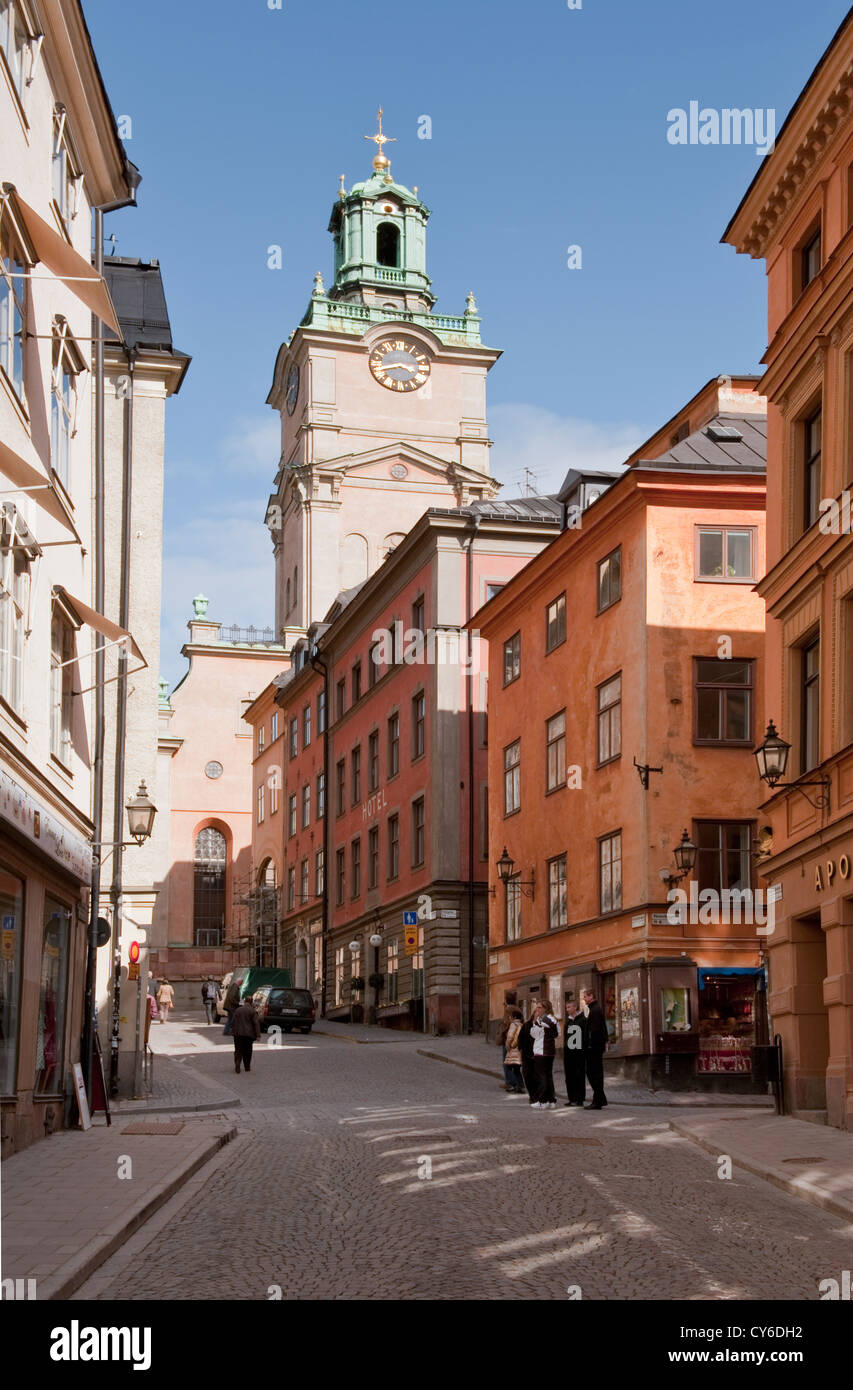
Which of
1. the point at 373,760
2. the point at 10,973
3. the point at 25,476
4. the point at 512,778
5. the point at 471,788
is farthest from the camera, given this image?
the point at 373,760

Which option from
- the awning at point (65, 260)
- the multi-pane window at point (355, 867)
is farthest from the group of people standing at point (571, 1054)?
the multi-pane window at point (355, 867)

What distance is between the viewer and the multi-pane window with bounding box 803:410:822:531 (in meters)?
24.2

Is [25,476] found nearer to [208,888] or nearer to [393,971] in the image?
[393,971]

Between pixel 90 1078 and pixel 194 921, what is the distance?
60354mm

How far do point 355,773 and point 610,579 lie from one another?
80.6 ft

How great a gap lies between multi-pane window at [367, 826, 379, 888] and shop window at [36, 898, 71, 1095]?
108ft

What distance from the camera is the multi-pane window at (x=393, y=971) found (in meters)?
50.7

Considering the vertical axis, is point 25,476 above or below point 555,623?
below

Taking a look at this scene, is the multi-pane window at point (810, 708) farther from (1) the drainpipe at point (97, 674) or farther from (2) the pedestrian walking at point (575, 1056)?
(1) the drainpipe at point (97, 674)

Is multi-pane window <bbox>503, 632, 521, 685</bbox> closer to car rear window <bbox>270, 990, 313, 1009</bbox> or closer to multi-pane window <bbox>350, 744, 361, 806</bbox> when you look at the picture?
car rear window <bbox>270, 990, 313, 1009</bbox>

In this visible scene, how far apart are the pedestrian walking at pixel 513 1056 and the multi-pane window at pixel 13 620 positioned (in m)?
11.7

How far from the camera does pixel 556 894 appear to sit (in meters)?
37.4

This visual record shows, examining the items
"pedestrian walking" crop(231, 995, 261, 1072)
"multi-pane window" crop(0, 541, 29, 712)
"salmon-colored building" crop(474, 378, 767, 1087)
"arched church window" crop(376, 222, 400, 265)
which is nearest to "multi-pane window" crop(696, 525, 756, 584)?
"salmon-colored building" crop(474, 378, 767, 1087)

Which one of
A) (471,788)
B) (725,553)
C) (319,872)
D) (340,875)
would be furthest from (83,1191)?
(319,872)
